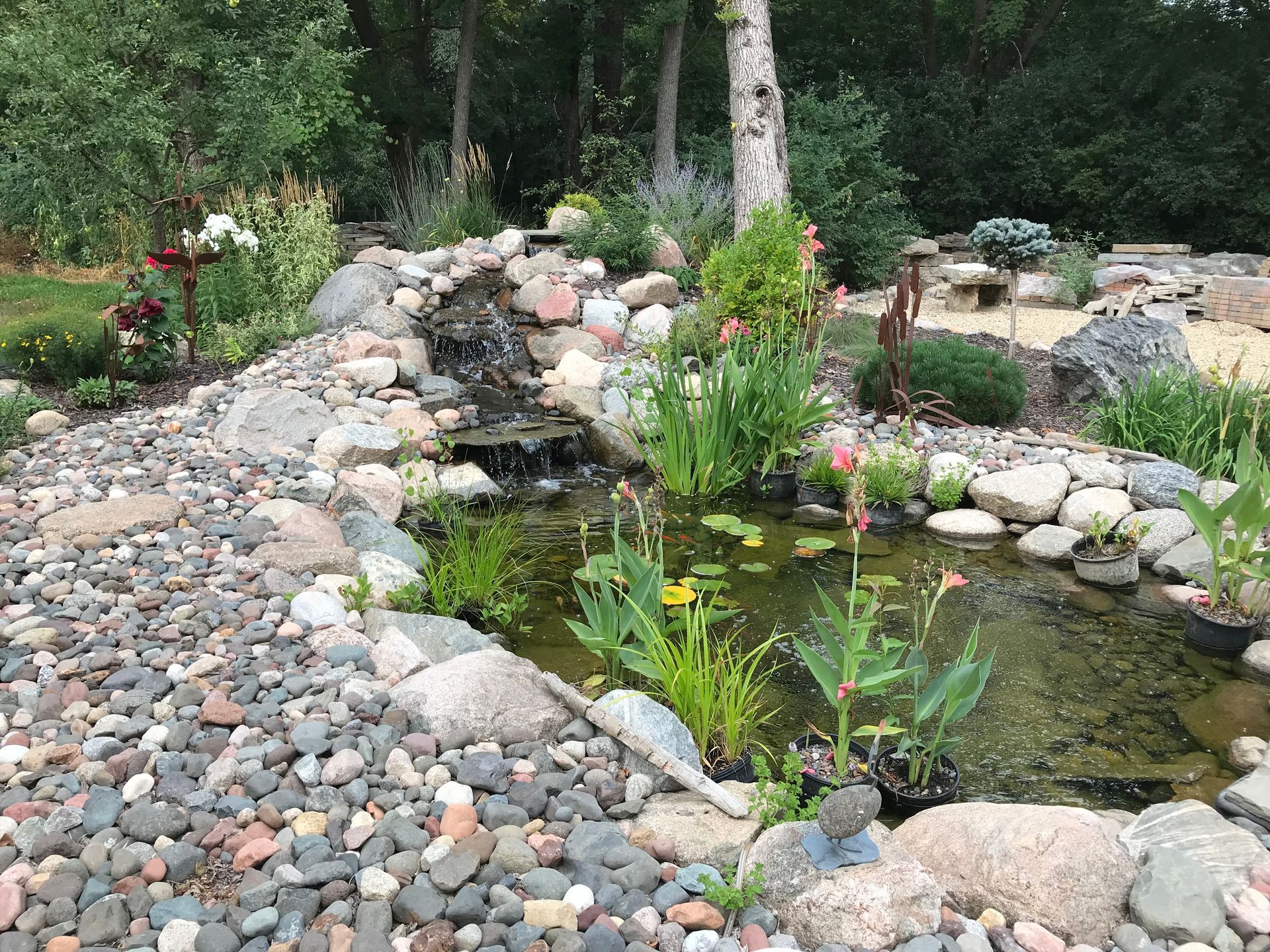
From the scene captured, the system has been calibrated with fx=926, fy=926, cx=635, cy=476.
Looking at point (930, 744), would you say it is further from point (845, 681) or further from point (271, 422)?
point (271, 422)

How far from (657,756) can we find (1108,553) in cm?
283

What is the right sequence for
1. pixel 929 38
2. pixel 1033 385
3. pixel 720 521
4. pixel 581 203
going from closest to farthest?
pixel 720 521 → pixel 1033 385 → pixel 581 203 → pixel 929 38

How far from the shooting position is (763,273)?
20.5 feet

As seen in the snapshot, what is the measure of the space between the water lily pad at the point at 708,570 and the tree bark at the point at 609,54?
10.5m

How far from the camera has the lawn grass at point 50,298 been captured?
21.8 feet

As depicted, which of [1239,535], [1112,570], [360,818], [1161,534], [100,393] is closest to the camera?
[360,818]

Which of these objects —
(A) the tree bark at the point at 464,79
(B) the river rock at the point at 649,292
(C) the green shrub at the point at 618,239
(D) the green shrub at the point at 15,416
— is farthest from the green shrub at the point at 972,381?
(A) the tree bark at the point at 464,79

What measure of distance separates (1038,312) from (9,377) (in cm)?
920

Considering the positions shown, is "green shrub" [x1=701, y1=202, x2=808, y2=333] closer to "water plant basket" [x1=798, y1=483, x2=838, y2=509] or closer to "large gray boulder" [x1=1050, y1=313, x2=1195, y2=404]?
"water plant basket" [x1=798, y1=483, x2=838, y2=509]

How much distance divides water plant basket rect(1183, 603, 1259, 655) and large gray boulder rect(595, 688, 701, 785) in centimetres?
231

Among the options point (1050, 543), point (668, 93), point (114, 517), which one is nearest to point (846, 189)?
point (668, 93)

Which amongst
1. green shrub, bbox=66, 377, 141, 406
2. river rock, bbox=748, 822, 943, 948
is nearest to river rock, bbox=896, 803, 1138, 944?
river rock, bbox=748, 822, 943, 948

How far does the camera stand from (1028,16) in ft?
55.8

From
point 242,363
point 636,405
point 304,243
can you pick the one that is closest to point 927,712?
point 636,405
